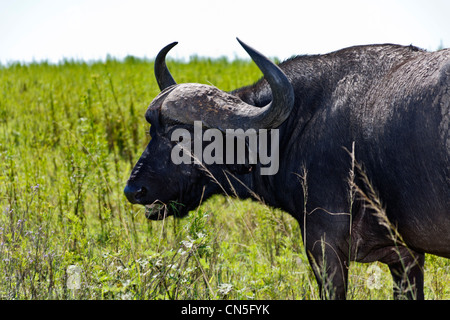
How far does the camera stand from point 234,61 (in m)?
18.9

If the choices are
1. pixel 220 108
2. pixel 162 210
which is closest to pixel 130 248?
pixel 162 210

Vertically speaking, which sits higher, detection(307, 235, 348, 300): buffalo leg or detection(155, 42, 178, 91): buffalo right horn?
detection(155, 42, 178, 91): buffalo right horn

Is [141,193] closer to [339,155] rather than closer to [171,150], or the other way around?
[171,150]

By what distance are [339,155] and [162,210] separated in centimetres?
147

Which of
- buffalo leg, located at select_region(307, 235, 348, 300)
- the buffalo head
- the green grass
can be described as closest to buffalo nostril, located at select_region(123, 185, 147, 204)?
the buffalo head

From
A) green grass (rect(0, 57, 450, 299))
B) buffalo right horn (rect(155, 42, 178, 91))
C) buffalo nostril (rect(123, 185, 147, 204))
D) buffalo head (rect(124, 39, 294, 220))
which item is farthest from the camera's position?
buffalo right horn (rect(155, 42, 178, 91))

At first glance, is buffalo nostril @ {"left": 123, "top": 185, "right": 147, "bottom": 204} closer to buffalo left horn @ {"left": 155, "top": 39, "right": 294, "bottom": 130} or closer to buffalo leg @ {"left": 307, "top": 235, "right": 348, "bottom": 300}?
buffalo left horn @ {"left": 155, "top": 39, "right": 294, "bottom": 130}

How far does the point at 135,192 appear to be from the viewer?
392cm


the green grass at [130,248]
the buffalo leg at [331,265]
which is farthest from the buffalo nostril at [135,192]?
the buffalo leg at [331,265]

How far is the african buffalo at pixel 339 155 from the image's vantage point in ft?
10.2

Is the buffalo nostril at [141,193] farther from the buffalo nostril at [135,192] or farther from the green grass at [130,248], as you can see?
the green grass at [130,248]

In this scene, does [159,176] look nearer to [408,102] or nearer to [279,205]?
[279,205]

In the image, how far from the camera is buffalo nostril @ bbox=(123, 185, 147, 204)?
12.9 feet
